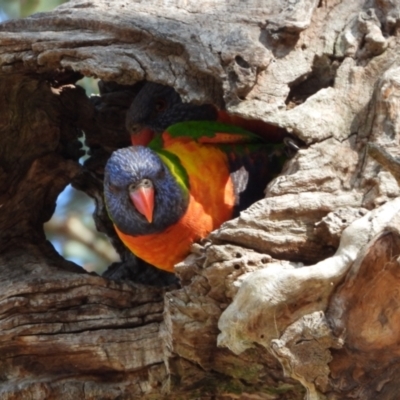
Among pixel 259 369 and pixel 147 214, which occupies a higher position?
pixel 147 214

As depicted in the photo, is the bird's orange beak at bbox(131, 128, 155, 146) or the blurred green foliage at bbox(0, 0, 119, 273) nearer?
the bird's orange beak at bbox(131, 128, 155, 146)

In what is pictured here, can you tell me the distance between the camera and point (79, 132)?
11.5ft

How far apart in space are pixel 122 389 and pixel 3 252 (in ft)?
2.56

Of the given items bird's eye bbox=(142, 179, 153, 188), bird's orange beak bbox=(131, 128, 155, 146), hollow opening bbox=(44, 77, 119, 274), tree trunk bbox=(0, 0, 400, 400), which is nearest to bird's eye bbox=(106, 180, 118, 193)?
bird's eye bbox=(142, 179, 153, 188)

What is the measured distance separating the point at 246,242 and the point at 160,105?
128 cm

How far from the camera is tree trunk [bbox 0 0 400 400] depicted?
7.14 feet

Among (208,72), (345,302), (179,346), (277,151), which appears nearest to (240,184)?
(277,151)

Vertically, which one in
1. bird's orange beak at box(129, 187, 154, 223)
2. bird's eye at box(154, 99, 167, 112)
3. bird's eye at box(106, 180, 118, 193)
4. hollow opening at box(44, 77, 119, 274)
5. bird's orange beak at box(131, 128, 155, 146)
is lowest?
hollow opening at box(44, 77, 119, 274)

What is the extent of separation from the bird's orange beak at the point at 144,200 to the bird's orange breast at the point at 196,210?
0.08 m

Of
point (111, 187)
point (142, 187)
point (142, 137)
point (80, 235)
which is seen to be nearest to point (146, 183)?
point (142, 187)

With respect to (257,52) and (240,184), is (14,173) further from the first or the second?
(257,52)

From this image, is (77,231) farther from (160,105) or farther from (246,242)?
(246,242)

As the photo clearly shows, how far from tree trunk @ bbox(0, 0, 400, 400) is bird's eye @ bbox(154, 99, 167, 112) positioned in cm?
44

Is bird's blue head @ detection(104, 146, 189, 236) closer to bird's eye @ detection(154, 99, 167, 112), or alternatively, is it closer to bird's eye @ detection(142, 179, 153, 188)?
bird's eye @ detection(142, 179, 153, 188)
